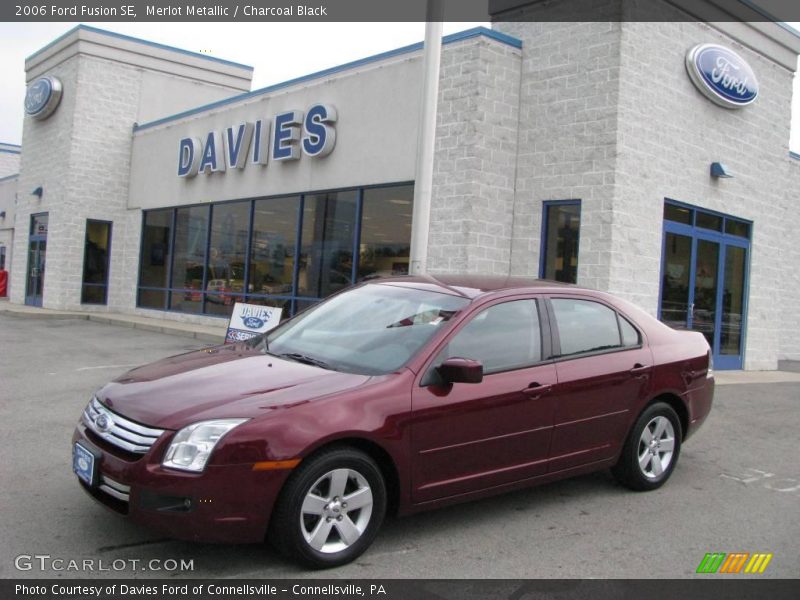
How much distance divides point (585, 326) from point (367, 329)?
1.65 m

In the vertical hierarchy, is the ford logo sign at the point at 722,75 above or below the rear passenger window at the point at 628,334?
above

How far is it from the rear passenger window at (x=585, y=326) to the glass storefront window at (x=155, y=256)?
16370mm

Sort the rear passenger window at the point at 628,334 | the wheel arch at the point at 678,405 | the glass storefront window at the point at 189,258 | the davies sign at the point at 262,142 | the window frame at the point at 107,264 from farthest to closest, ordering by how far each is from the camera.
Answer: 1. the window frame at the point at 107,264
2. the glass storefront window at the point at 189,258
3. the davies sign at the point at 262,142
4. the wheel arch at the point at 678,405
5. the rear passenger window at the point at 628,334

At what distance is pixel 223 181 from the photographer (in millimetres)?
17844

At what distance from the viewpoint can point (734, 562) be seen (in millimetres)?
4309

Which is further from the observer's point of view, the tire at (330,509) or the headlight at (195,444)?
the tire at (330,509)

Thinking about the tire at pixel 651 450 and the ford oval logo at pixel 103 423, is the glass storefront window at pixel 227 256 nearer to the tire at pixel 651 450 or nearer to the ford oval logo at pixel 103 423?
the tire at pixel 651 450

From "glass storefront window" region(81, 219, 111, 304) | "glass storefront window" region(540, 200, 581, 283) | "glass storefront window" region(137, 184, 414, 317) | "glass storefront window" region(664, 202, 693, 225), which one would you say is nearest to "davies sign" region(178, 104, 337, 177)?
"glass storefront window" region(137, 184, 414, 317)

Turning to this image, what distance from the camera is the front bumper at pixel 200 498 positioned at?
3609mm

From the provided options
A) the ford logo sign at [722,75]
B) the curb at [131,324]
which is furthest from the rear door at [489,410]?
the curb at [131,324]

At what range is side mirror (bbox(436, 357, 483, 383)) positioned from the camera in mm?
4207

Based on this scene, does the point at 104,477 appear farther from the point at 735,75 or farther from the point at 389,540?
the point at 735,75

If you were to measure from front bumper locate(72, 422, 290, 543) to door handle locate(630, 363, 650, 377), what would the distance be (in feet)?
9.42

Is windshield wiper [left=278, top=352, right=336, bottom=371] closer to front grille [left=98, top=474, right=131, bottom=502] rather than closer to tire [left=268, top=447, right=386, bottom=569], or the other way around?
tire [left=268, top=447, right=386, bottom=569]
